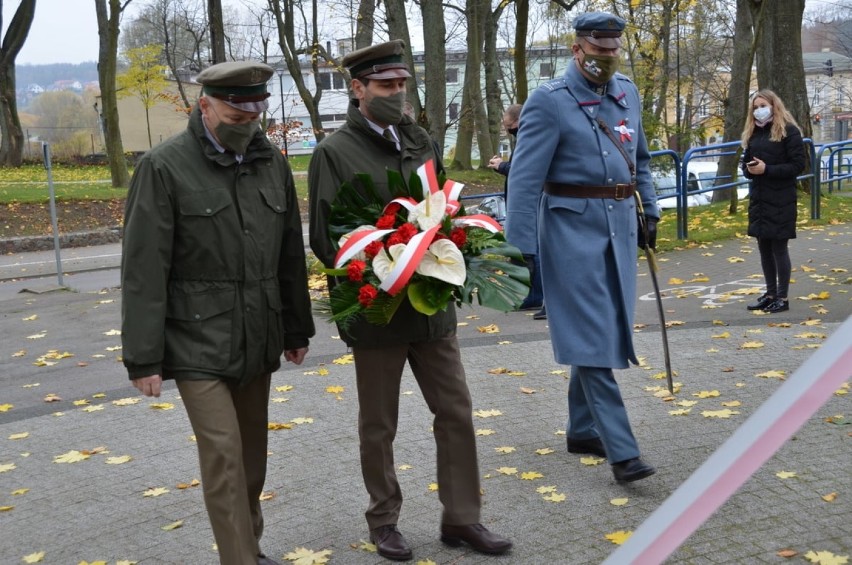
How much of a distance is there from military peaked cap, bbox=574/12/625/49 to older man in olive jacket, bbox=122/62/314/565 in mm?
1720

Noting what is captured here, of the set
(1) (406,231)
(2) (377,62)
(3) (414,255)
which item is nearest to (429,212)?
(1) (406,231)

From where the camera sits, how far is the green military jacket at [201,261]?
3.65m

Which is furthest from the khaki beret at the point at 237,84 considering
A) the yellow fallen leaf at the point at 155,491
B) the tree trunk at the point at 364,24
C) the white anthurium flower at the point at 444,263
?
the tree trunk at the point at 364,24

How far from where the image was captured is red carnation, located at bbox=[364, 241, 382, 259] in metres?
3.99

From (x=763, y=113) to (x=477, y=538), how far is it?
619cm

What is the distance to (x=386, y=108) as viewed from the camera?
4.25 metres

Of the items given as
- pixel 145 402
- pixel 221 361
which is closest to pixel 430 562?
pixel 221 361

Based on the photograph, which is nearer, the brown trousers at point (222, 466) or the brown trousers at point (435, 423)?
the brown trousers at point (222, 466)

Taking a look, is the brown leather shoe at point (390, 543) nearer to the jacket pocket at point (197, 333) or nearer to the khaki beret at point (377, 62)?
the jacket pocket at point (197, 333)

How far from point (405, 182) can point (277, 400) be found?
10.8ft

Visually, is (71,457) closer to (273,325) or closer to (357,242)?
(273,325)

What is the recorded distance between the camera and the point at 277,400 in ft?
23.5

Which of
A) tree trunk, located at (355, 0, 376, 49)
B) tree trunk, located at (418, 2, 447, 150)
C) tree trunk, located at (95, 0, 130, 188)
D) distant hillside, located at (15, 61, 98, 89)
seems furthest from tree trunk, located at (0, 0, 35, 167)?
distant hillside, located at (15, 61, 98, 89)

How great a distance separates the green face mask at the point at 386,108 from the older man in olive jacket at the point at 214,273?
0.48 meters
